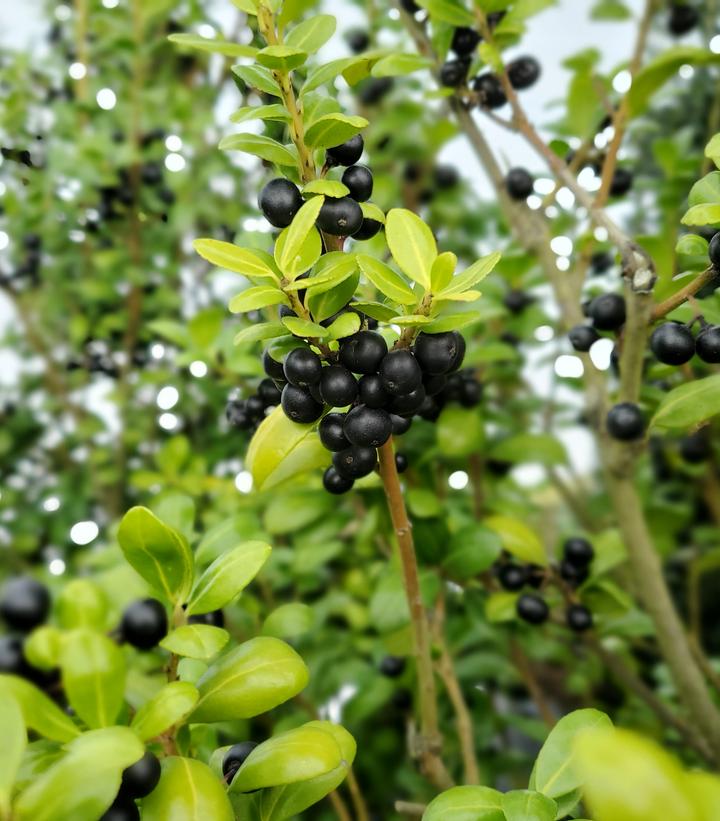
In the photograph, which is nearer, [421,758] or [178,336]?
[421,758]

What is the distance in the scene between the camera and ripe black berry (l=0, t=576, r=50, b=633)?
104 centimetres

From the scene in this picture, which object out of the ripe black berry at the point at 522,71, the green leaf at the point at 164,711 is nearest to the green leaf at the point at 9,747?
the green leaf at the point at 164,711

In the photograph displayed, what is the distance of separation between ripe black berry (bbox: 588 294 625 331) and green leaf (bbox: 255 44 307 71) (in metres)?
0.45

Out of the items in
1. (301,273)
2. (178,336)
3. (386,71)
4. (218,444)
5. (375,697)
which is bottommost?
(375,697)

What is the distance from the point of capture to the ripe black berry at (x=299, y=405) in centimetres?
61

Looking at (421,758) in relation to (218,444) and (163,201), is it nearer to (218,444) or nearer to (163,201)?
(218,444)

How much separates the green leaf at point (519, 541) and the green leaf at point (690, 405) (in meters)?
0.35

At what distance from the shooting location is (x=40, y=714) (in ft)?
1.72

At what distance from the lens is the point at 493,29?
3.31 ft

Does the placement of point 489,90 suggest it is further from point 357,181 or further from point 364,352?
point 364,352

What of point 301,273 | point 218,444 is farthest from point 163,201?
point 301,273

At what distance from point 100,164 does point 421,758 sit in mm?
1569

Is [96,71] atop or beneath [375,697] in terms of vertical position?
atop

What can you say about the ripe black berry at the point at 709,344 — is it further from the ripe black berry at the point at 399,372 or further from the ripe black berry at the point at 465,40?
the ripe black berry at the point at 465,40
